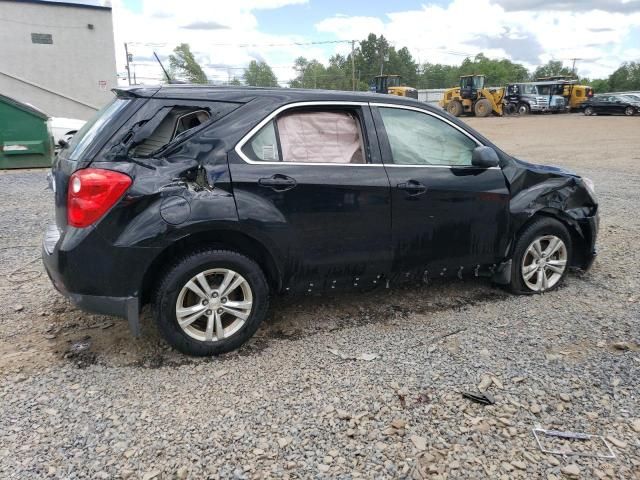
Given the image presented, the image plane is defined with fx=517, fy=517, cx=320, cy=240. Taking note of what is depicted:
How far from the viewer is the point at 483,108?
36.3m

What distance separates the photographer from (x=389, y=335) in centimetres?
372

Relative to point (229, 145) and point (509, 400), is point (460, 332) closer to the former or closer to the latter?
point (509, 400)

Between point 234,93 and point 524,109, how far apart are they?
130 feet

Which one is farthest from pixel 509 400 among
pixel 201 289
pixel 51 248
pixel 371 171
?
pixel 51 248

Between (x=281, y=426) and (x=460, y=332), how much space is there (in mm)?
1664

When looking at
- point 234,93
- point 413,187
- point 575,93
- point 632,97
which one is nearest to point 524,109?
point 575,93

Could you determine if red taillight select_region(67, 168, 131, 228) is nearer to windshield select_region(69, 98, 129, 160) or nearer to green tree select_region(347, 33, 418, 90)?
windshield select_region(69, 98, 129, 160)

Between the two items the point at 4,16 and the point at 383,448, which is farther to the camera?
the point at 4,16

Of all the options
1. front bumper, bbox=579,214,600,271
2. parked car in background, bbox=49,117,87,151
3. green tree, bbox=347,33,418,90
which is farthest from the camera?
green tree, bbox=347,33,418,90

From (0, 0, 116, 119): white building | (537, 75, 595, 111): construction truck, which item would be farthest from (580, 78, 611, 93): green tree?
(0, 0, 116, 119): white building

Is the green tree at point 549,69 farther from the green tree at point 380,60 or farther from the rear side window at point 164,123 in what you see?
the rear side window at point 164,123

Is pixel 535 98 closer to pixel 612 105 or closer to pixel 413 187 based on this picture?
pixel 612 105

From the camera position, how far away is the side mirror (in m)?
3.93

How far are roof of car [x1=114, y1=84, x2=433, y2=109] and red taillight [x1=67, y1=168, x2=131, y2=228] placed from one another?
24.0 inches
